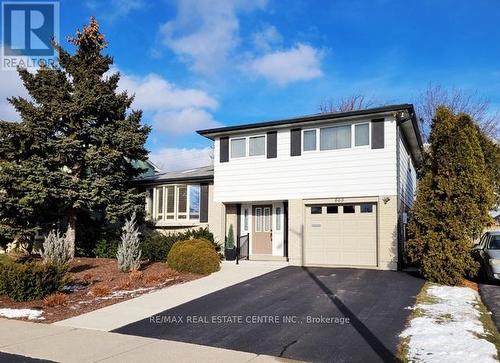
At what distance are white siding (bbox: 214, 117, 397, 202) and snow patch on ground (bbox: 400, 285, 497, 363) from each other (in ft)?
18.1

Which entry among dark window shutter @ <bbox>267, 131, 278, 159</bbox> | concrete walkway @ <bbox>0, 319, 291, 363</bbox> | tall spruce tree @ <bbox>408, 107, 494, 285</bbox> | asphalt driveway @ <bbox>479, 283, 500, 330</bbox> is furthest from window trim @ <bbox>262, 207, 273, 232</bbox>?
concrete walkway @ <bbox>0, 319, 291, 363</bbox>

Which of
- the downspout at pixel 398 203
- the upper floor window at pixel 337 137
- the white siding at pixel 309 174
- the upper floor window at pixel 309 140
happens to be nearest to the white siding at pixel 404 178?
the downspout at pixel 398 203

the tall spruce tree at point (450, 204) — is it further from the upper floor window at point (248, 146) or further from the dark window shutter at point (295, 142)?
the upper floor window at point (248, 146)

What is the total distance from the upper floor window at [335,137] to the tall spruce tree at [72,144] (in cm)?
794

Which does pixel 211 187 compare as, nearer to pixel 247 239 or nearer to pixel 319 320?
pixel 247 239

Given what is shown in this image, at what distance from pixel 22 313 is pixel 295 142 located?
10.6 m

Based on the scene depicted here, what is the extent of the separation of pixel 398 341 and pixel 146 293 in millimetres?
6716

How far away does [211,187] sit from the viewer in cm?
1950

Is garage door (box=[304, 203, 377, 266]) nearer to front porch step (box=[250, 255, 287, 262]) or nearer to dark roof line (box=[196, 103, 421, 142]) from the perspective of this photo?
front porch step (box=[250, 255, 287, 262])

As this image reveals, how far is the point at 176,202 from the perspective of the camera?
66.9ft

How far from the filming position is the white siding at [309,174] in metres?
15.2

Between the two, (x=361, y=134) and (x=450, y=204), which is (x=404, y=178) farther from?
(x=450, y=204)

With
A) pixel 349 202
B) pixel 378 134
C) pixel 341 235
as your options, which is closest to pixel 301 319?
pixel 341 235

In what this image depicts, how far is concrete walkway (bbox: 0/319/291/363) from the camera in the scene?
259 inches
